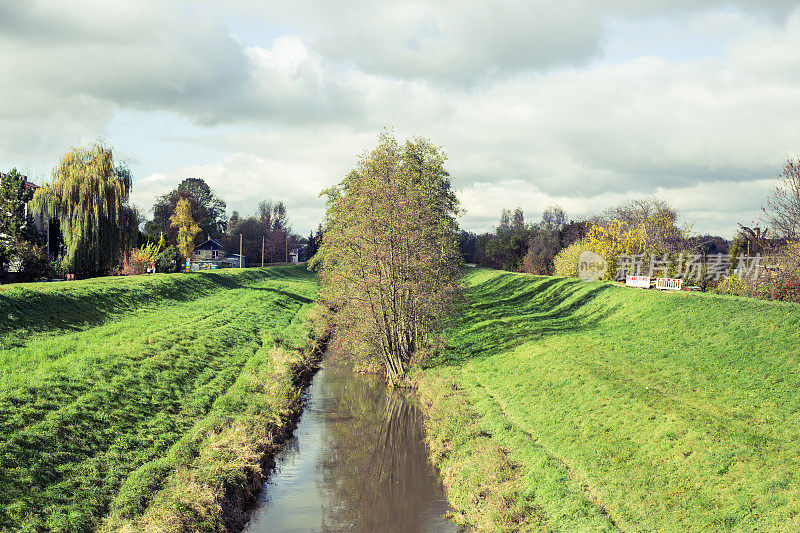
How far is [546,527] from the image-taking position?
1211 centimetres

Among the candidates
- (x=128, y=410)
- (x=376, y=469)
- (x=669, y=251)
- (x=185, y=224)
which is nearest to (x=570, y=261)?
(x=669, y=251)

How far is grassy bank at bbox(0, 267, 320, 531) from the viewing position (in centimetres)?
1230

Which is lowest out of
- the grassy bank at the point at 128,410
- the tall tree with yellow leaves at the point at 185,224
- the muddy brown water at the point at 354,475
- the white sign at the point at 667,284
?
the muddy brown water at the point at 354,475

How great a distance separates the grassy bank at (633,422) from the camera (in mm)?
11867

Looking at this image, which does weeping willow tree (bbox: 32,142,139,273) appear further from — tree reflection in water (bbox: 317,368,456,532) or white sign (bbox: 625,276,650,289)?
white sign (bbox: 625,276,650,289)

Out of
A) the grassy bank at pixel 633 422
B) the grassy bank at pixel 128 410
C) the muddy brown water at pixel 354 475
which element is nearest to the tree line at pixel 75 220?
the grassy bank at pixel 128 410

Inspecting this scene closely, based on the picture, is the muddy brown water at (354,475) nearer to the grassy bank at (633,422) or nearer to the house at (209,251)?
the grassy bank at (633,422)

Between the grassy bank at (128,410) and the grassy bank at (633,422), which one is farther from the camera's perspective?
the grassy bank at (128,410)

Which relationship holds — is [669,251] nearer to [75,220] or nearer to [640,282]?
[640,282]

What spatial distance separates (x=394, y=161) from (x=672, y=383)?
65.7 feet

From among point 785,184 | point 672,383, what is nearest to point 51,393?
point 672,383

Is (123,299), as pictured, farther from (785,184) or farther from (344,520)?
(785,184)

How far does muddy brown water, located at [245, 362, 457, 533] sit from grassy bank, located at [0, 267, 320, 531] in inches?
37.1

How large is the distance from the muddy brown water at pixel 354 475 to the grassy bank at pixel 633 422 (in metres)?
0.96
